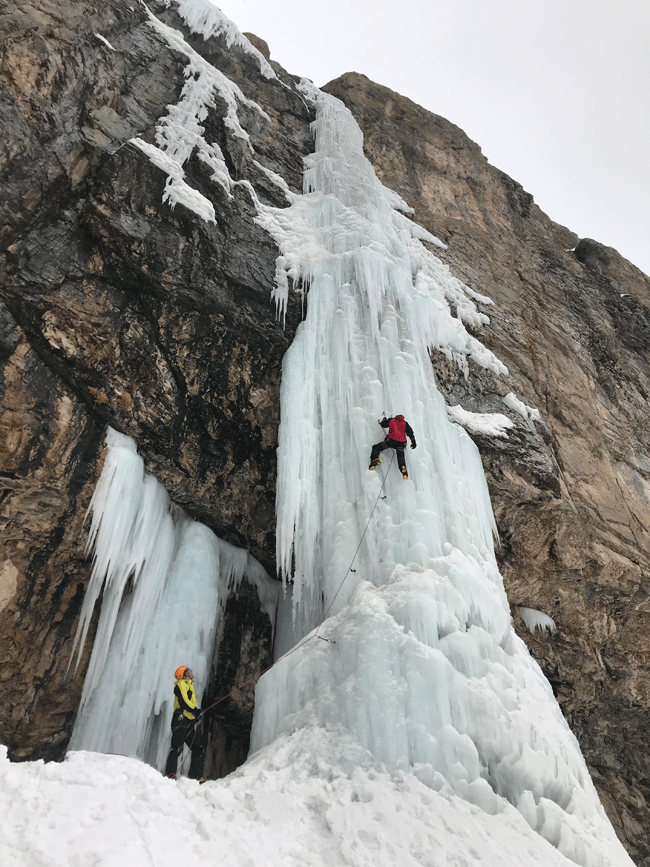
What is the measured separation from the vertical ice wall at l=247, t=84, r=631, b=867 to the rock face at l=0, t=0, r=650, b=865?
0.72 meters

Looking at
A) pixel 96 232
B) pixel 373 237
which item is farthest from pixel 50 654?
pixel 373 237

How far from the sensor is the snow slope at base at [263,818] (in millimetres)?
2336

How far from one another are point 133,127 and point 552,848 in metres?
8.59

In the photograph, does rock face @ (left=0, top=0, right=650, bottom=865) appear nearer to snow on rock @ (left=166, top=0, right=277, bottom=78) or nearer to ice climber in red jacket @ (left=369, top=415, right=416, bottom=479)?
snow on rock @ (left=166, top=0, right=277, bottom=78)

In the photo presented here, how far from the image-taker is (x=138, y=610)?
6219 mm

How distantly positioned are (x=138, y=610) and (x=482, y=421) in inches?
198

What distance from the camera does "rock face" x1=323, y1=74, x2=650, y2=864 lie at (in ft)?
25.0

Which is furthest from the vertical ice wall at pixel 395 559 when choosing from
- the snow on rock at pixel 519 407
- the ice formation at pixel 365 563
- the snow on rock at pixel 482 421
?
the snow on rock at pixel 519 407

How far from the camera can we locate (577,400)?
31.2ft

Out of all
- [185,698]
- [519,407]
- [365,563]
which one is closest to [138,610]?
[185,698]

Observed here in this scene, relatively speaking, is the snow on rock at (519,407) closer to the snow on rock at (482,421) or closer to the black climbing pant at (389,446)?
the snow on rock at (482,421)

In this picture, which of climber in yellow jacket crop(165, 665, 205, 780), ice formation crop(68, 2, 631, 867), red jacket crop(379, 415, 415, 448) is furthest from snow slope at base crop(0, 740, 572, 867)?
Answer: red jacket crop(379, 415, 415, 448)

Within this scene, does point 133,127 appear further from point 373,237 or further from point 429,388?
point 429,388

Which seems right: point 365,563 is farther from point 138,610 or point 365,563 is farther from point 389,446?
point 138,610
